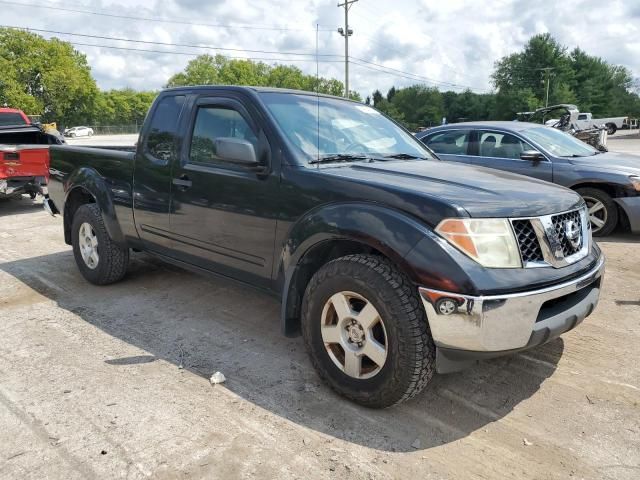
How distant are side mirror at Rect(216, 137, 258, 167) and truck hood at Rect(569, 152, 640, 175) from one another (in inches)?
208

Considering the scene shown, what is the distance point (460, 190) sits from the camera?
2.79 meters

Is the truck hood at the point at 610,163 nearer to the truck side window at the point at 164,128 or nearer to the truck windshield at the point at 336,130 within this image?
the truck windshield at the point at 336,130

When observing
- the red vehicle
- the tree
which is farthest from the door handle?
the tree

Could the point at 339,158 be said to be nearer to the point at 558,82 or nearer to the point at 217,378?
the point at 217,378

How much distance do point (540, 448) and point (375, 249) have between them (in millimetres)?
1280

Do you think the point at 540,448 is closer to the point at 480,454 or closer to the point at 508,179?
Answer: the point at 480,454

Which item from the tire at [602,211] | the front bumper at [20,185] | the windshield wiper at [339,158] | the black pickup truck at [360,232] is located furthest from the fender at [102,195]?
the tire at [602,211]

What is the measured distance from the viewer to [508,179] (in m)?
3.29

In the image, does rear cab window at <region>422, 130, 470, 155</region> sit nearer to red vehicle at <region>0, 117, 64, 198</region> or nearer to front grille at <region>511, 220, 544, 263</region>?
front grille at <region>511, 220, 544, 263</region>

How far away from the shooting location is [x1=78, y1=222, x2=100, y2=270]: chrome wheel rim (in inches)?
196

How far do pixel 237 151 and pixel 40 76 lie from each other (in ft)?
209

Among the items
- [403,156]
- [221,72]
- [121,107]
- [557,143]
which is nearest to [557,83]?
[221,72]

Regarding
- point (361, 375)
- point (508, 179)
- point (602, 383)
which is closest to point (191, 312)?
point (361, 375)

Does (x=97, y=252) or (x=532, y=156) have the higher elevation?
(x=532, y=156)
